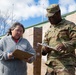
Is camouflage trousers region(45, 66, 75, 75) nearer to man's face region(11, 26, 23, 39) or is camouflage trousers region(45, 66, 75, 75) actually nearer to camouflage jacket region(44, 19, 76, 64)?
camouflage jacket region(44, 19, 76, 64)

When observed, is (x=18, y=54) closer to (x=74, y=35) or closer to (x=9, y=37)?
(x=9, y=37)

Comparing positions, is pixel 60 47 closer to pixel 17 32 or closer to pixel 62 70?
pixel 62 70

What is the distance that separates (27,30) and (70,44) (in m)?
3.51

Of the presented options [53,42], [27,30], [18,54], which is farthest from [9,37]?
[27,30]

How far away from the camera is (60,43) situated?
13.5 ft

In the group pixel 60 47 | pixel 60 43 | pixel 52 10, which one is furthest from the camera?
pixel 52 10

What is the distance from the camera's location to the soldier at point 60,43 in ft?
13.5

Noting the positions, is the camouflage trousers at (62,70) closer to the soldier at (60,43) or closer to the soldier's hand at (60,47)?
the soldier at (60,43)

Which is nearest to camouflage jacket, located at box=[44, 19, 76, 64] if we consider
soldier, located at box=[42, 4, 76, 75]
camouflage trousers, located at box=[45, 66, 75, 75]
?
soldier, located at box=[42, 4, 76, 75]

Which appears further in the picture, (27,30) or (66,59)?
(27,30)

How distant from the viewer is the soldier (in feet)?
13.5

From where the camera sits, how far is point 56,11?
4.21m

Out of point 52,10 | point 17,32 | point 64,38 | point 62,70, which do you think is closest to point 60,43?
point 64,38

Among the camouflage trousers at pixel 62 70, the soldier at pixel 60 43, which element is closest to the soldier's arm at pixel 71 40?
the soldier at pixel 60 43
